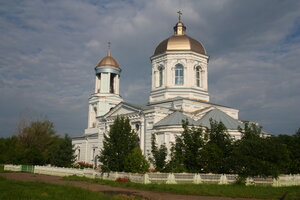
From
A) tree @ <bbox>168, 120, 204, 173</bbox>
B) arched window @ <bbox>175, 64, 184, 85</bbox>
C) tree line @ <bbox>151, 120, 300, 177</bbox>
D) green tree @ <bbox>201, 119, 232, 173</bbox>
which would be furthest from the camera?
arched window @ <bbox>175, 64, 184, 85</bbox>

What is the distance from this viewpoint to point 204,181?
17.5m

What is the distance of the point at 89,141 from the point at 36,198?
102ft

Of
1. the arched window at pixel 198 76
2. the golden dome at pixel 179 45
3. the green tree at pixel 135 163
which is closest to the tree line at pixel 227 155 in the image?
the green tree at pixel 135 163

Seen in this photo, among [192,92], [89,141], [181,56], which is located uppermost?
[181,56]

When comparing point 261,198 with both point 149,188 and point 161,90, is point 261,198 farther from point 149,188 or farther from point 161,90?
point 161,90

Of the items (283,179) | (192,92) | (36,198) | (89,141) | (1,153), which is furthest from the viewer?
(89,141)

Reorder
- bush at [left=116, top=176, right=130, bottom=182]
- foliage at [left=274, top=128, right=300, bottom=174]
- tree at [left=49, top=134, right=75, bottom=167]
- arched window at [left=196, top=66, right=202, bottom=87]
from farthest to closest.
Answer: arched window at [left=196, top=66, right=202, bottom=87] < tree at [left=49, top=134, right=75, bottom=167] < foliage at [left=274, top=128, right=300, bottom=174] < bush at [left=116, top=176, right=130, bottom=182]

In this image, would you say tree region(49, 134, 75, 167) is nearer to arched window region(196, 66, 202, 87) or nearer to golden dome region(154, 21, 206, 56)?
golden dome region(154, 21, 206, 56)

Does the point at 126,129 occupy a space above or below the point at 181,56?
below

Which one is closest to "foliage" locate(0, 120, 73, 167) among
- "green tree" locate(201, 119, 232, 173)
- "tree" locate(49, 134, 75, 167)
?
"tree" locate(49, 134, 75, 167)

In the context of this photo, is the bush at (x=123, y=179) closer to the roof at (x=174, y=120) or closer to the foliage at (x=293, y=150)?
the roof at (x=174, y=120)

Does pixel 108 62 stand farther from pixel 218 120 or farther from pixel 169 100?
pixel 218 120

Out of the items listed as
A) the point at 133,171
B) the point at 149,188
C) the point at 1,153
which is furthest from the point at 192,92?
the point at 1,153

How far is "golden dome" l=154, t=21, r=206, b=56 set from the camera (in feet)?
111
